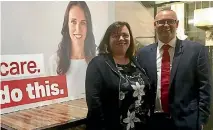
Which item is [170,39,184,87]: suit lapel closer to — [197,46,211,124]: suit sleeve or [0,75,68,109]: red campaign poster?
[197,46,211,124]: suit sleeve

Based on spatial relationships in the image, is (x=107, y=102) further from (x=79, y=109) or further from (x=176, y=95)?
(x=79, y=109)

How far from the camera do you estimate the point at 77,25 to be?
244 cm

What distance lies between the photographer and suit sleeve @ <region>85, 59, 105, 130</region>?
1322mm

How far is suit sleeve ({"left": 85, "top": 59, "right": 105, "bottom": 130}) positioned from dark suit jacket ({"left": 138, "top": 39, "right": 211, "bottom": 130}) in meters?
0.41

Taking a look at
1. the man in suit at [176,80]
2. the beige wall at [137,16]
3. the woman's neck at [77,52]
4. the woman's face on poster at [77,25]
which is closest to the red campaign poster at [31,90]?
the woman's neck at [77,52]

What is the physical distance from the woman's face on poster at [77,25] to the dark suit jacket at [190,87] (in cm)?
114

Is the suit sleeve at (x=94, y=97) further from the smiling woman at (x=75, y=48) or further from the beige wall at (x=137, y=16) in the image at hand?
Result: the beige wall at (x=137, y=16)

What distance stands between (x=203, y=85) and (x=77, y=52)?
136 centimetres

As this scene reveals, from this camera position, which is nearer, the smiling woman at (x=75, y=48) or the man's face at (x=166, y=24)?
the man's face at (x=166, y=24)

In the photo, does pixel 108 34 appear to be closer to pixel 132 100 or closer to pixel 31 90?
pixel 132 100

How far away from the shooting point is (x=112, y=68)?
139cm

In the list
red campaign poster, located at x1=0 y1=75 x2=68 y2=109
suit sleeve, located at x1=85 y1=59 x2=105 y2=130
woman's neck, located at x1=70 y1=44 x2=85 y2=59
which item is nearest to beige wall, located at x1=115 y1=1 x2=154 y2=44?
woman's neck, located at x1=70 y1=44 x2=85 y2=59

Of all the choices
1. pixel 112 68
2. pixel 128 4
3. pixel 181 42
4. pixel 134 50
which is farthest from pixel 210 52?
pixel 112 68

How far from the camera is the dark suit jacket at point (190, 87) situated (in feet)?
4.86
